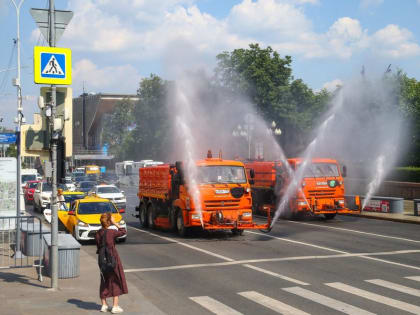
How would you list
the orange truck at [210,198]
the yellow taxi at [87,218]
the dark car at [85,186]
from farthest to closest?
the dark car at [85,186]
the orange truck at [210,198]
the yellow taxi at [87,218]

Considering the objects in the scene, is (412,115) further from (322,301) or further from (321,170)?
(322,301)

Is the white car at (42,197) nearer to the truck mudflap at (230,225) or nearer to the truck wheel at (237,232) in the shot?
the truck wheel at (237,232)

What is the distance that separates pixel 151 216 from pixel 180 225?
3734mm

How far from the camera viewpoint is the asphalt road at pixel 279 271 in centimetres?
1053

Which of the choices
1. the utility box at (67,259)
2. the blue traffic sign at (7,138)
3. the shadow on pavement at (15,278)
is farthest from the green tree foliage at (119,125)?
the utility box at (67,259)

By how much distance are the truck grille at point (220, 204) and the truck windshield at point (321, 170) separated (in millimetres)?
6868

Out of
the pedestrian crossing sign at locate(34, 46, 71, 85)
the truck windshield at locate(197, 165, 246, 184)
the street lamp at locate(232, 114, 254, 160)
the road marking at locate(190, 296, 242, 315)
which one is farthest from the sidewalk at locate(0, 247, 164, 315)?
the street lamp at locate(232, 114, 254, 160)

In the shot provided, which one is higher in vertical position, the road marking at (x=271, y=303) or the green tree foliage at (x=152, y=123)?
the green tree foliage at (x=152, y=123)

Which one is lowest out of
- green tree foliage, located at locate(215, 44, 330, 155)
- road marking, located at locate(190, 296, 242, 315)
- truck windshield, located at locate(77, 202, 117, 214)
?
road marking, located at locate(190, 296, 242, 315)

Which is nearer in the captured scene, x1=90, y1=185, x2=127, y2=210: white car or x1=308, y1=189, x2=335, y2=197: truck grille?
x1=308, y1=189, x2=335, y2=197: truck grille

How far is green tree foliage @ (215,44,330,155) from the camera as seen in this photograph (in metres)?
57.6

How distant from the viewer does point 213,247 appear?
1827 cm

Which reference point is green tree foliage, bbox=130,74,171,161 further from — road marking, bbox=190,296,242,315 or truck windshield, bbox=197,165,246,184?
road marking, bbox=190,296,242,315

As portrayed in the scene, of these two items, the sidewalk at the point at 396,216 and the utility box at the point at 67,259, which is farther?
the sidewalk at the point at 396,216
